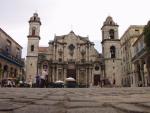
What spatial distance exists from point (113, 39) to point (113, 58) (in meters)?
3.69

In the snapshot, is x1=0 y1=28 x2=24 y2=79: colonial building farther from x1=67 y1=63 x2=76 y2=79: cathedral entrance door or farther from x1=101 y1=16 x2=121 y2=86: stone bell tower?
x1=101 y1=16 x2=121 y2=86: stone bell tower

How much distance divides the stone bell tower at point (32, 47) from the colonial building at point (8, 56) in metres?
2.80

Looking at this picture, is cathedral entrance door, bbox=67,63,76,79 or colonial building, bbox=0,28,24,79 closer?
colonial building, bbox=0,28,24,79

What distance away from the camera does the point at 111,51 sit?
40.6 meters

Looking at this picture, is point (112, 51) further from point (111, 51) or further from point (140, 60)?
point (140, 60)

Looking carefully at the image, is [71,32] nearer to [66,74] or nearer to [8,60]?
[66,74]

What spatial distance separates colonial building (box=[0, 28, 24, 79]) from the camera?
32.8m

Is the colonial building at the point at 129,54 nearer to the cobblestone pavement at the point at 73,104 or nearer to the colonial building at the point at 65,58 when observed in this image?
the colonial building at the point at 65,58

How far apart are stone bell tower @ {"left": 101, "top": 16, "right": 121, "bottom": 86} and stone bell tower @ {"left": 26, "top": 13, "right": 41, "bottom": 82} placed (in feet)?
41.6

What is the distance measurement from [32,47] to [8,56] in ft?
18.9

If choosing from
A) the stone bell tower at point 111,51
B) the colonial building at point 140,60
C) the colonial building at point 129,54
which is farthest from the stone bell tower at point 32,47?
the colonial building at point 129,54

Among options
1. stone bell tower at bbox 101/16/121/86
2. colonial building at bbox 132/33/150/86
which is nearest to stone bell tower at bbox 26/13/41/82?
stone bell tower at bbox 101/16/121/86

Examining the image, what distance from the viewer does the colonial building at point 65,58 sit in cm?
3969

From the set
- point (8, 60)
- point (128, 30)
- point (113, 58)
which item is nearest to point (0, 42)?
point (8, 60)
